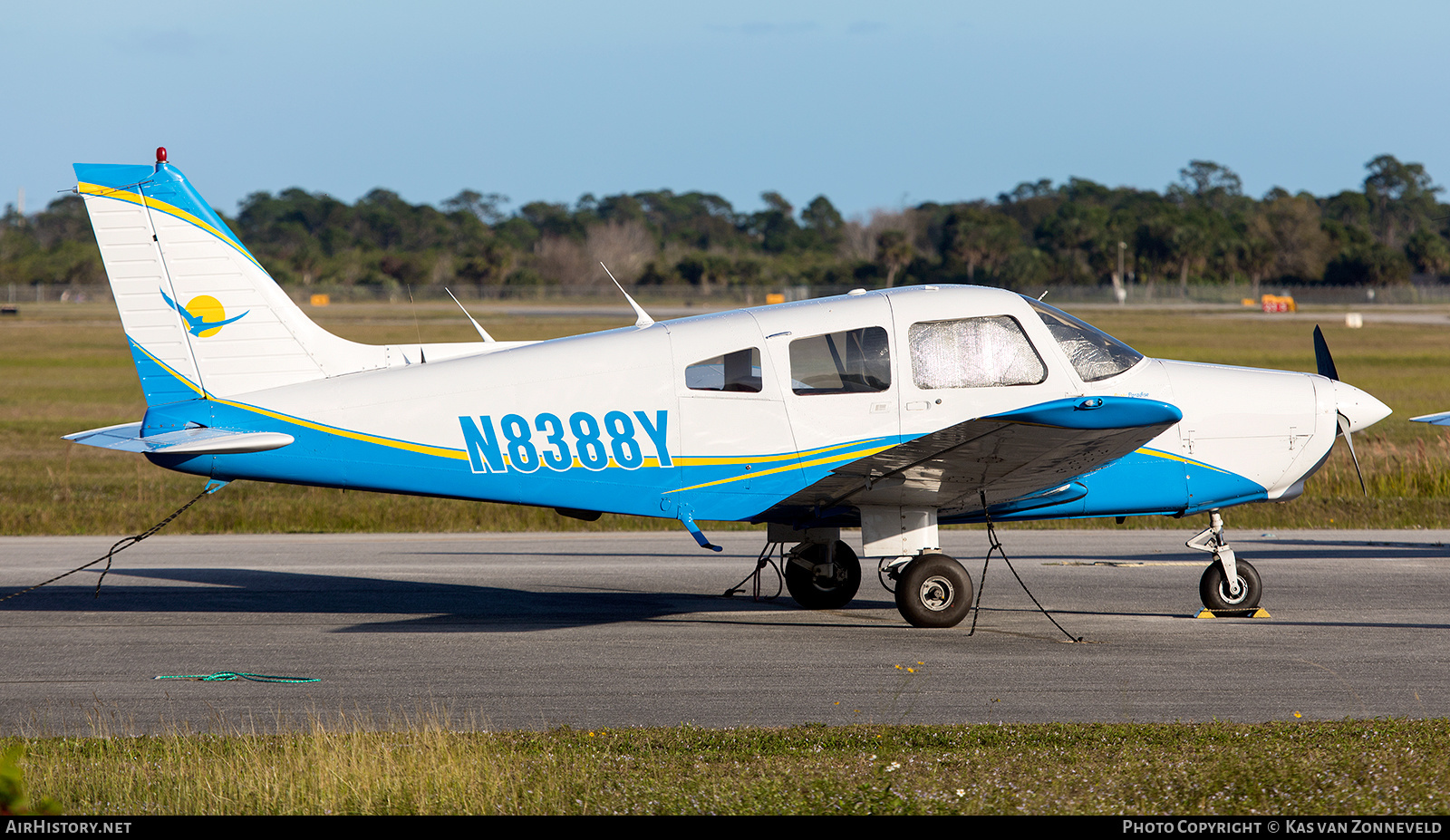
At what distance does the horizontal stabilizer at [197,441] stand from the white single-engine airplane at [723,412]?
21mm

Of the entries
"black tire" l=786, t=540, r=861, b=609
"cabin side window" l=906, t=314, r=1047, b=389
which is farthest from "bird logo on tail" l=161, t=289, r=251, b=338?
"cabin side window" l=906, t=314, r=1047, b=389

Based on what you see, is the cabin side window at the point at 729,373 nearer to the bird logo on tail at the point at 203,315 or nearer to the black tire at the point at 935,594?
the black tire at the point at 935,594

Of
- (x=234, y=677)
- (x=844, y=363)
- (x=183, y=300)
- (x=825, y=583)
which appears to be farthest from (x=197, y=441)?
(x=825, y=583)

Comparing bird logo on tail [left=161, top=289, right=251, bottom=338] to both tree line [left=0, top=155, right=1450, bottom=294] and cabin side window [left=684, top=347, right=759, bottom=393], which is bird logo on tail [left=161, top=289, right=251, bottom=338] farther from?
tree line [left=0, top=155, right=1450, bottom=294]

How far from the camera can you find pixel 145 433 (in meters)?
9.84

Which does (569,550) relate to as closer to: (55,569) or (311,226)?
(55,569)

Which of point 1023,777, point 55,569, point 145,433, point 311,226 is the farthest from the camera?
point 311,226

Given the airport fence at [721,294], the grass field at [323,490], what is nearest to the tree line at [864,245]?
the airport fence at [721,294]

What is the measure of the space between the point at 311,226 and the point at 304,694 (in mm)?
171370

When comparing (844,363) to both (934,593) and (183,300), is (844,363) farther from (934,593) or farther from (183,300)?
(183,300)

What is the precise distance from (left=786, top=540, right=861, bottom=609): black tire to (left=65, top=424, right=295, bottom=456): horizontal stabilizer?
171 inches

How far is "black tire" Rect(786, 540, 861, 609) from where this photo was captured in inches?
436

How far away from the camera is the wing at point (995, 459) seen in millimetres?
8383

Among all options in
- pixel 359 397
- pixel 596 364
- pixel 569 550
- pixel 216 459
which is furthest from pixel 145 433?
pixel 569 550
